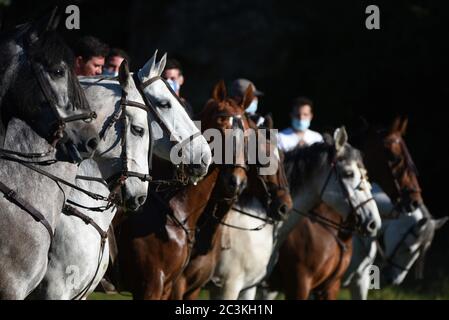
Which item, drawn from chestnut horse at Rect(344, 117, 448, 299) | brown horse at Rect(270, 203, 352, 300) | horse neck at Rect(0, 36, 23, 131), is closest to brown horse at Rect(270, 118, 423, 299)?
brown horse at Rect(270, 203, 352, 300)

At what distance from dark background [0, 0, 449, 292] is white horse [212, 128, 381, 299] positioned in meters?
5.58

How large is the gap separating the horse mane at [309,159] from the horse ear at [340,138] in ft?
0.16

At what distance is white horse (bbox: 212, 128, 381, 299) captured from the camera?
36.0 ft

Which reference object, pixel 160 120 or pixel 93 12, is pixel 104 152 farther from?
pixel 93 12

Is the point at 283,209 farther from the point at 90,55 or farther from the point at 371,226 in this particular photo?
the point at 90,55

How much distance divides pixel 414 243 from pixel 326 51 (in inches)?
290

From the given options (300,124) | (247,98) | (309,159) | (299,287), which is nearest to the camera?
(247,98)

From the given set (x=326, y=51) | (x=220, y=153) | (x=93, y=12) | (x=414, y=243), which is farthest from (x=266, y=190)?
(x=93, y=12)

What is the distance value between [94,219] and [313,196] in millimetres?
4353

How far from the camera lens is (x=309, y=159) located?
11734 millimetres

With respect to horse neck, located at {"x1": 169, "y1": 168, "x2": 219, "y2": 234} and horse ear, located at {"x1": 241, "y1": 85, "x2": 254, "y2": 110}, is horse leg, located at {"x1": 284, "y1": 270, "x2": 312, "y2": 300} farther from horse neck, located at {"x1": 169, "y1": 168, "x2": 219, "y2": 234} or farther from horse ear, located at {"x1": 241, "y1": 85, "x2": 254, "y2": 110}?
horse ear, located at {"x1": 241, "y1": 85, "x2": 254, "y2": 110}

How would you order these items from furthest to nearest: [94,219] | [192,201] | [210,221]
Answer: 1. [210,221]
2. [192,201]
3. [94,219]

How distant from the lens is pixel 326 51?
20.4 metres

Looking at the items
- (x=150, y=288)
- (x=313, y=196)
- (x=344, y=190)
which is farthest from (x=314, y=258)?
(x=150, y=288)
